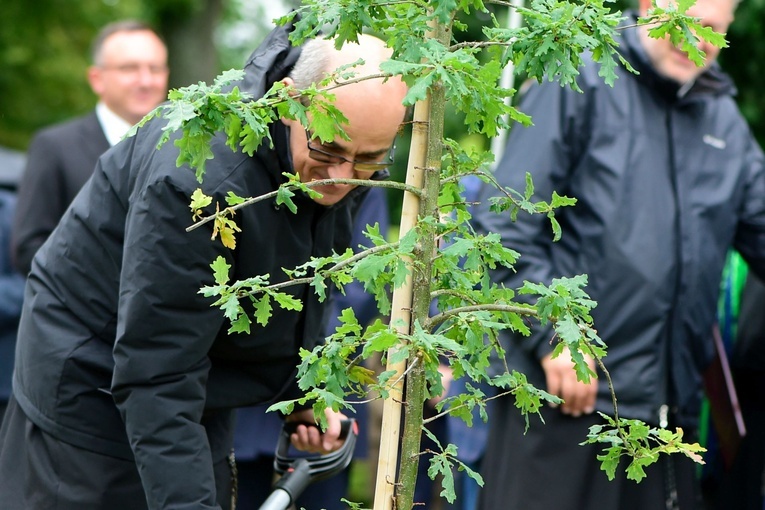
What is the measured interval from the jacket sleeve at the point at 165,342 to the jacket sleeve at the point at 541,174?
→ 134cm

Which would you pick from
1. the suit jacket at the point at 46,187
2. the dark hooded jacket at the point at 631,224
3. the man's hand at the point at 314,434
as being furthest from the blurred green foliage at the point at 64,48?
the man's hand at the point at 314,434

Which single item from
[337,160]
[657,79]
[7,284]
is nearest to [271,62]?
[337,160]

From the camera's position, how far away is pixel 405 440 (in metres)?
2.07

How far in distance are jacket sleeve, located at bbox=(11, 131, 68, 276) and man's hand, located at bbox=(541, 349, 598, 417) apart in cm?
216

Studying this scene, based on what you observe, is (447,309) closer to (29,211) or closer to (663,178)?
(663,178)

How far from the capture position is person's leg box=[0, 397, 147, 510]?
2.75 m

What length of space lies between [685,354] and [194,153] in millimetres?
2234

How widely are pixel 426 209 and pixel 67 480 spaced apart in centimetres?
125

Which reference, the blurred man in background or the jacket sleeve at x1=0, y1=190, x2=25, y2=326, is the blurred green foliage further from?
the blurred man in background

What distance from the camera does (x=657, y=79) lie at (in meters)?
3.73

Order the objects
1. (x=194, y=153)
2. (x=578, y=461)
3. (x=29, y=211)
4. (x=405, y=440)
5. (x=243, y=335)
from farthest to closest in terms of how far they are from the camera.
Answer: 1. (x=29, y=211)
2. (x=578, y=461)
3. (x=243, y=335)
4. (x=405, y=440)
5. (x=194, y=153)

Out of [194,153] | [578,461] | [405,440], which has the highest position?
[194,153]

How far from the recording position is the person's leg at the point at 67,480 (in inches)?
108

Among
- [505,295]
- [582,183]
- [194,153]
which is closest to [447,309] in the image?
[505,295]
